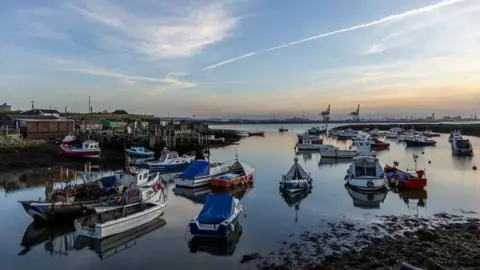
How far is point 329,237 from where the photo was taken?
15938mm

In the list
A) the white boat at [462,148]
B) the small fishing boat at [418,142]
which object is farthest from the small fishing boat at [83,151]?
the small fishing boat at [418,142]

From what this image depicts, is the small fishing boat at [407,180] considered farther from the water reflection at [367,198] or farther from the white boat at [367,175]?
the water reflection at [367,198]

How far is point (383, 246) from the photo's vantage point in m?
14.2

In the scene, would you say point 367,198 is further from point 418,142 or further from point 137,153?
point 418,142

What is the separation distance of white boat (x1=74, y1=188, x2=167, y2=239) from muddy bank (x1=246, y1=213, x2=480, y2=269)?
5611 millimetres

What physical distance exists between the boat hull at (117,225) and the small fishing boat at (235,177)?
9299 mm

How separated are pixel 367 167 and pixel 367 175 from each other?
56 centimetres

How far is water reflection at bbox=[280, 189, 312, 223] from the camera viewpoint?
22156mm

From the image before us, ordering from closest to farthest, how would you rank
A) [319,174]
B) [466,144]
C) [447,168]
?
[319,174] → [447,168] → [466,144]

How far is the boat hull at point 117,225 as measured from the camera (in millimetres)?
15375

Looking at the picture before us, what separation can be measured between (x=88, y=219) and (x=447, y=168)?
3381 cm

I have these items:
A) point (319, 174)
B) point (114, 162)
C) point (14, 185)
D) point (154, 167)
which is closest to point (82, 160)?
point (114, 162)

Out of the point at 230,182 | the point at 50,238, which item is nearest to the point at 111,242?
the point at 50,238

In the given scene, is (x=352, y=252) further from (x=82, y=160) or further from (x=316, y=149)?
(x=316, y=149)
